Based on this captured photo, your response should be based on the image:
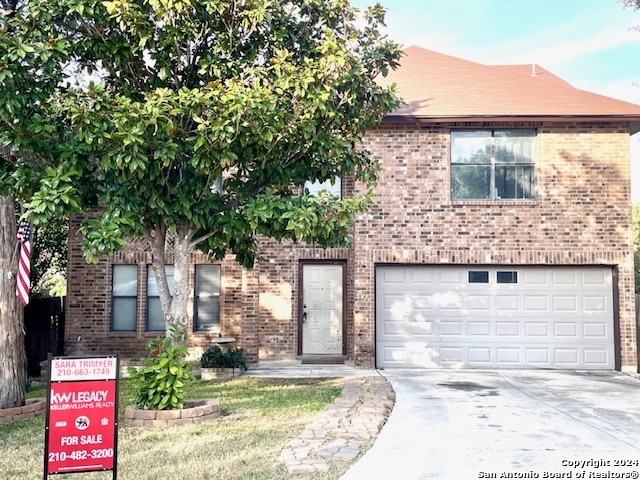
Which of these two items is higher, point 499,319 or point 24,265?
point 24,265

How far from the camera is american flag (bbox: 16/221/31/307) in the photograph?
1002cm

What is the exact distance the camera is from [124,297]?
14.9 m

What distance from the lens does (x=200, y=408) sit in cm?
838

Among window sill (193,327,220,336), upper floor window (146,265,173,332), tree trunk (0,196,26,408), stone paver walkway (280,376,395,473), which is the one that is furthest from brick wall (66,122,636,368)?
tree trunk (0,196,26,408)

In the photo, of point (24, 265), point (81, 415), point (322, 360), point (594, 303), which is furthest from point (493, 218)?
point (81, 415)

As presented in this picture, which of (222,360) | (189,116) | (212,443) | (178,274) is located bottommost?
(212,443)

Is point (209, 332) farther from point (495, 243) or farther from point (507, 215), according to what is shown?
point (507, 215)

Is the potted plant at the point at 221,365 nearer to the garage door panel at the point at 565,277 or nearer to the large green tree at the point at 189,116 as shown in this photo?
the large green tree at the point at 189,116

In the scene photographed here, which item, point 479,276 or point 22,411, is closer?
point 22,411

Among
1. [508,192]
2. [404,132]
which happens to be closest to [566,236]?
[508,192]

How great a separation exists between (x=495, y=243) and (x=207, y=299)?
22.3ft

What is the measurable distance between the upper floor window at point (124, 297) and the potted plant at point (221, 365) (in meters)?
2.89

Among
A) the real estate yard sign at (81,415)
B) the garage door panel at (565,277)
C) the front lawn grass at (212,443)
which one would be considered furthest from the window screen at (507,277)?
the real estate yard sign at (81,415)

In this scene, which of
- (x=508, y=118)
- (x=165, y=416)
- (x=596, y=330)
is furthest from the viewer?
(x=596, y=330)
